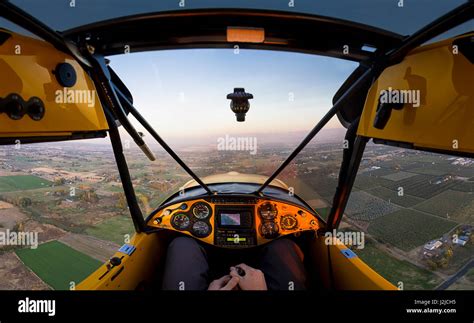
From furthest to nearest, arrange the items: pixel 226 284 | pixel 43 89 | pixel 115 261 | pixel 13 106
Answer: pixel 115 261, pixel 226 284, pixel 43 89, pixel 13 106

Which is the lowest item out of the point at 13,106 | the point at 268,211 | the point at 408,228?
the point at 408,228

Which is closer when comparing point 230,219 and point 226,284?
point 226,284

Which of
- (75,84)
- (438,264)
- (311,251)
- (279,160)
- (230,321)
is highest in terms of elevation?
(75,84)

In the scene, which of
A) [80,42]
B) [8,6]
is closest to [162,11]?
[80,42]

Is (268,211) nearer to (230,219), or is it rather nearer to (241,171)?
(230,219)

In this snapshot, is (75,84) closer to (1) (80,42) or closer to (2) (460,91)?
(1) (80,42)

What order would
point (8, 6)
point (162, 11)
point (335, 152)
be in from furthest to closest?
1. point (335, 152)
2. point (162, 11)
3. point (8, 6)

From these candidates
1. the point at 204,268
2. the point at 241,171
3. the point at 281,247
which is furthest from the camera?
the point at 241,171

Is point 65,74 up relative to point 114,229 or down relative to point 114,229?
up

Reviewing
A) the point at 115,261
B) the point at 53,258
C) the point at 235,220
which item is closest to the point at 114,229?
the point at 115,261
